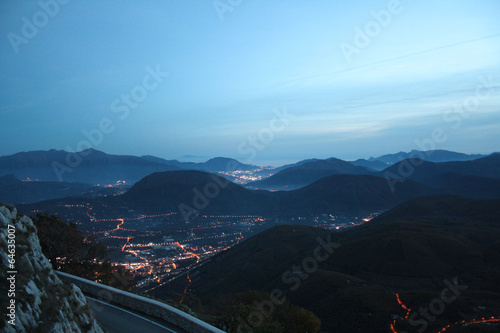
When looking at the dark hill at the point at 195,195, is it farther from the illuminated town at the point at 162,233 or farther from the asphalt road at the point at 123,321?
the asphalt road at the point at 123,321

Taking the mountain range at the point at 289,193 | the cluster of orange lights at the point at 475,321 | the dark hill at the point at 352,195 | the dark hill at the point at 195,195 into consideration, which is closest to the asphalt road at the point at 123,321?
the cluster of orange lights at the point at 475,321

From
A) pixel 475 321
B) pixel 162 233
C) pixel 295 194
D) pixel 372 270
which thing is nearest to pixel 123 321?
pixel 475 321

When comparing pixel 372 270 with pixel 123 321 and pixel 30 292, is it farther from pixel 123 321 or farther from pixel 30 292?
pixel 30 292

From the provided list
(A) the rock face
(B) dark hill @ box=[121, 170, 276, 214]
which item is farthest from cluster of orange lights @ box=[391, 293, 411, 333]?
(B) dark hill @ box=[121, 170, 276, 214]

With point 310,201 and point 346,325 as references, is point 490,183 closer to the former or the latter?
point 310,201

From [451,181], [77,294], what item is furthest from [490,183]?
[77,294]

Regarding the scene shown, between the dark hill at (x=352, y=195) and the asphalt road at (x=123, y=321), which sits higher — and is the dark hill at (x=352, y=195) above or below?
below
